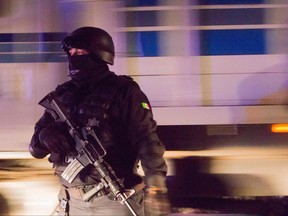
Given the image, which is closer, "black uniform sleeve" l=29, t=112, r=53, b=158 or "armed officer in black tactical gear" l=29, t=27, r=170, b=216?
"armed officer in black tactical gear" l=29, t=27, r=170, b=216

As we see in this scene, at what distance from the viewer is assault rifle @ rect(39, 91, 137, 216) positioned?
2.35 metres

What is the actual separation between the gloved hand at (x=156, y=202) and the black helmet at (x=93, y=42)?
0.68 meters

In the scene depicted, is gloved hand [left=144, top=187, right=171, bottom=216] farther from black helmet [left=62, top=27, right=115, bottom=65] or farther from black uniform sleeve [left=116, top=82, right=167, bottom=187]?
black helmet [left=62, top=27, right=115, bottom=65]

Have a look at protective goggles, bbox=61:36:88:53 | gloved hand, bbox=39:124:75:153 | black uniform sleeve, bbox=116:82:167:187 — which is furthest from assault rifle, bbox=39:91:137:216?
protective goggles, bbox=61:36:88:53

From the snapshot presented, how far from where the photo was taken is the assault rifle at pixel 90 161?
2348 millimetres

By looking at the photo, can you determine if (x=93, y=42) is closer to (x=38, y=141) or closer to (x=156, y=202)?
(x=38, y=141)

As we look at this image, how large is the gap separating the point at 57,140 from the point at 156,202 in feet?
1.73

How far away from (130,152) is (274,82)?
1761mm

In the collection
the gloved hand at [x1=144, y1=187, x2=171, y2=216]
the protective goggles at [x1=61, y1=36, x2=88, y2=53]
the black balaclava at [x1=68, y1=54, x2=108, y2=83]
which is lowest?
the gloved hand at [x1=144, y1=187, x2=171, y2=216]

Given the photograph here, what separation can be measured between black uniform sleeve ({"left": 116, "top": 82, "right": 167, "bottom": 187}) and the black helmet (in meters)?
0.21

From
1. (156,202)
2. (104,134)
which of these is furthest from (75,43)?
(156,202)

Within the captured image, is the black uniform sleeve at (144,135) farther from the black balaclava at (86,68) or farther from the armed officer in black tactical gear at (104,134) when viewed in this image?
the black balaclava at (86,68)

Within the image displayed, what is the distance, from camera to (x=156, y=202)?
231 cm

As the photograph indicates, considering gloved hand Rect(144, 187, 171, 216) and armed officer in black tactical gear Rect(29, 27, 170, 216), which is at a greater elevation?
armed officer in black tactical gear Rect(29, 27, 170, 216)
